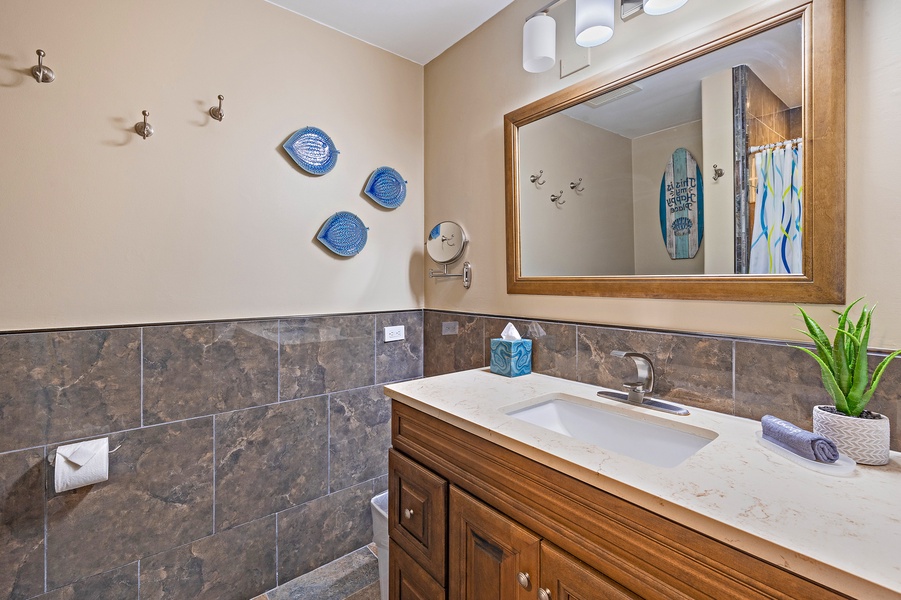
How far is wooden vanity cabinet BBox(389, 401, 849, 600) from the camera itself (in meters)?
0.62

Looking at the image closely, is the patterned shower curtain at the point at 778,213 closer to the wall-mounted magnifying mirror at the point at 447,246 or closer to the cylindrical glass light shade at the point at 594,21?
the cylindrical glass light shade at the point at 594,21

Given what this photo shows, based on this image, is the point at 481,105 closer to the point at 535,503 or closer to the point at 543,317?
the point at 543,317

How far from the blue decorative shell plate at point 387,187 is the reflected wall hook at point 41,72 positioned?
1.12 m

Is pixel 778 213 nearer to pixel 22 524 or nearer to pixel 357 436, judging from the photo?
pixel 357 436

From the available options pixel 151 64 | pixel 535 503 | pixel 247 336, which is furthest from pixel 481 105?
pixel 535 503

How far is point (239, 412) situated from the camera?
1.63 meters

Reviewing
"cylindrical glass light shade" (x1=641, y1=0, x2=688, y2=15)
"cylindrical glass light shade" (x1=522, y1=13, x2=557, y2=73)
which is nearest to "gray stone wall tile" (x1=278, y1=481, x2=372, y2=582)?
"cylindrical glass light shade" (x1=522, y1=13, x2=557, y2=73)

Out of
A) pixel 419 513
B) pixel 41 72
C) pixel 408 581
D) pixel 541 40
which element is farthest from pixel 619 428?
pixel 41 72

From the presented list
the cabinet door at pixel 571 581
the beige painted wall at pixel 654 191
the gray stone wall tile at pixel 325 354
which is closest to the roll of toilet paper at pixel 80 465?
the gray stone wall tile at pixel 325 354

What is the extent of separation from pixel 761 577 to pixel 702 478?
0.18m

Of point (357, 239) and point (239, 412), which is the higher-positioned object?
point (357, 239)

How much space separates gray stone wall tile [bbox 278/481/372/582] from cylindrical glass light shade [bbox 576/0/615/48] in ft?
6.75

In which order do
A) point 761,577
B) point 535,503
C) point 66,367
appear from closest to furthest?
point 761,577, point 535,503, point 66,367

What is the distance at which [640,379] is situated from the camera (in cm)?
121
